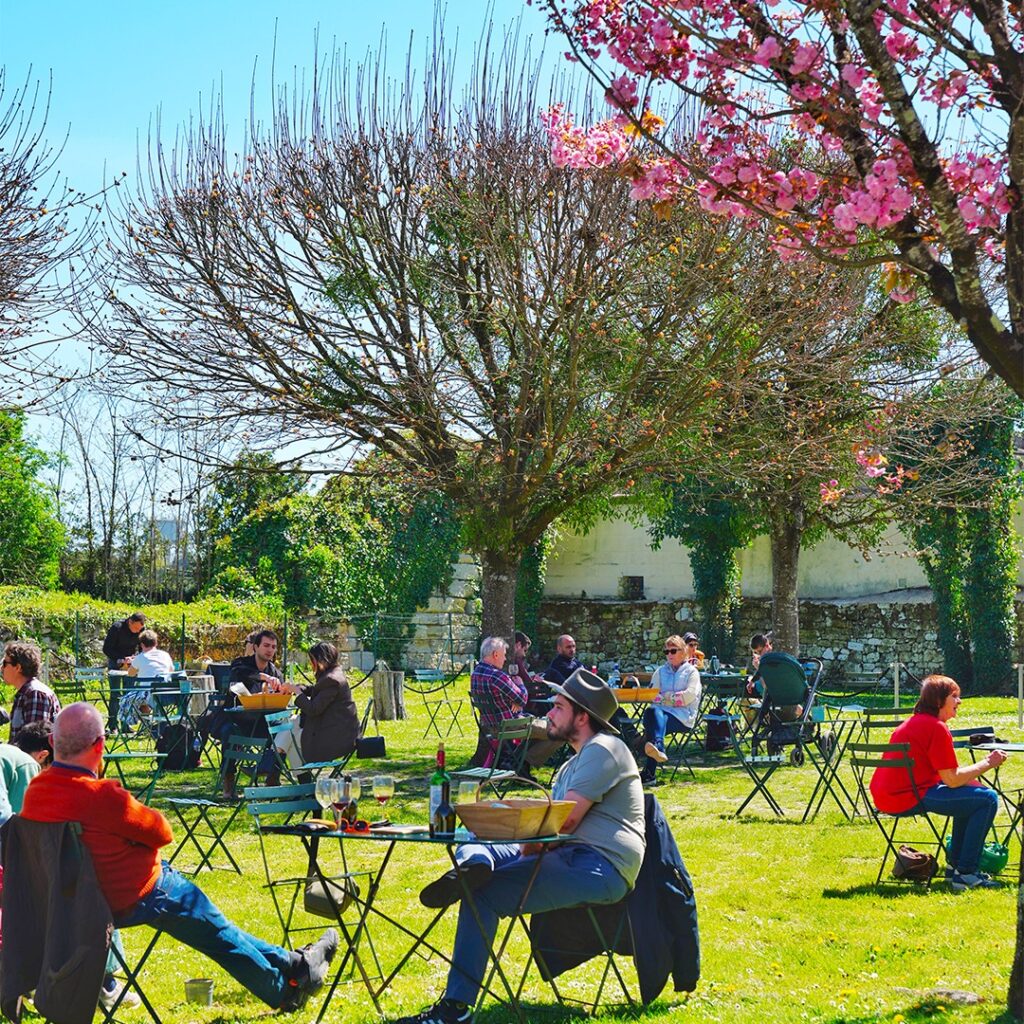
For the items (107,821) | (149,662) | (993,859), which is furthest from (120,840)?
(149,662)

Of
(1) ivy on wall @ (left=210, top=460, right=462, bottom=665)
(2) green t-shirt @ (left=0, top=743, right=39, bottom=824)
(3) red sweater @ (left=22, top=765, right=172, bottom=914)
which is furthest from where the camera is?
(1) ivy on wall @ (left=210, top=460, right=462, bottom=665)

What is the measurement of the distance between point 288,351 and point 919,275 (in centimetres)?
895

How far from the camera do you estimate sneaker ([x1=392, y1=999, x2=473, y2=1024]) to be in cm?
514

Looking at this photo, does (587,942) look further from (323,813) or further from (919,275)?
(919,275)

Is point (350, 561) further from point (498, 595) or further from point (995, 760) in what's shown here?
point (995, 760)

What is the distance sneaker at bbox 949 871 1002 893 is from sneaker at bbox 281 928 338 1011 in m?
3.79

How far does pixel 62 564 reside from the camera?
31.2 metres

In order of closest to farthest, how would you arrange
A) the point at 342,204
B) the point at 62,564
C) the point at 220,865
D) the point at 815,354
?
the point at 220,865 < the point at 342,204 < the point at 815,354 < the point at 62,564

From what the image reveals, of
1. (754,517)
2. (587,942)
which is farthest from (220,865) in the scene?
(754,517)

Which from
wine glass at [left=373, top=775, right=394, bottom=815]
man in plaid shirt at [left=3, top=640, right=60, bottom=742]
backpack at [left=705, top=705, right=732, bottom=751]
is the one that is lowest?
backpack at [left=705, top=705, right=732, bottom=751]

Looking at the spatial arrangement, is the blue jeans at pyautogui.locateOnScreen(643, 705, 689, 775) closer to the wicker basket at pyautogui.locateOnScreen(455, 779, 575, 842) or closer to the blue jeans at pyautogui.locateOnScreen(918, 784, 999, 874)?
the blue jeans at pyautogui.locateOnScreen(918, 784, 999, 874)

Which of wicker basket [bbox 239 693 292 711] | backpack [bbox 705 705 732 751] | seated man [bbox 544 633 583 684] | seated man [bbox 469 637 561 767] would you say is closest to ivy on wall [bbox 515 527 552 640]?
backpack [bbox 705 705 732 751]

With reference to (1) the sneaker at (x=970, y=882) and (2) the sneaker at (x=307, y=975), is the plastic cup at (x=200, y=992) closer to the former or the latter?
(2) the sneaker at (x=307, y=975)

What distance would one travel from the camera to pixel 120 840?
4977 mm
